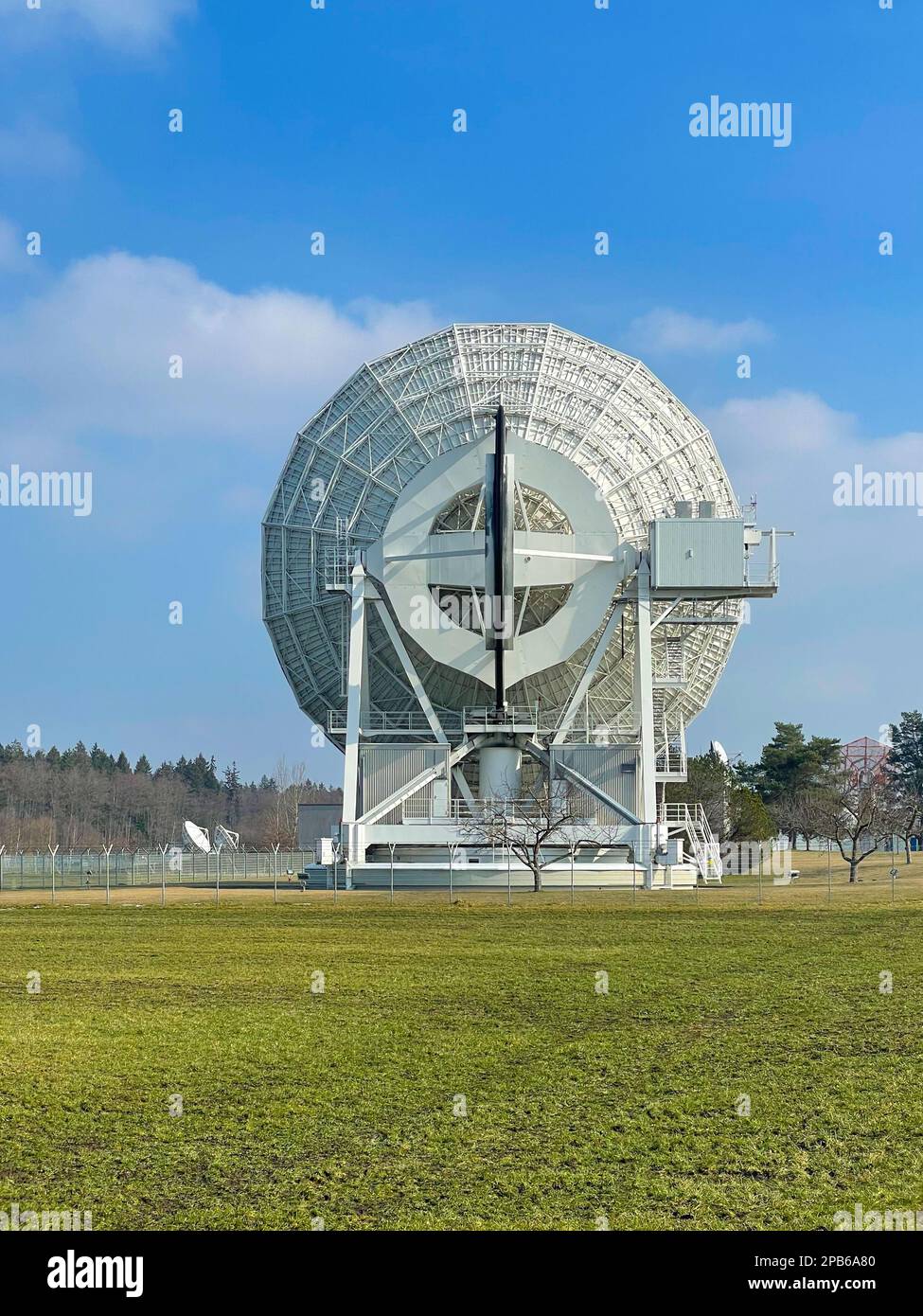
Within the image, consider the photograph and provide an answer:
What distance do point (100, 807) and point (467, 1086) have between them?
505 feet

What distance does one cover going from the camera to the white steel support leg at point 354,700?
5135 centimetres

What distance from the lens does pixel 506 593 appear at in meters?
47.8

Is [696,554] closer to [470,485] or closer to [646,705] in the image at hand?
[646,705]

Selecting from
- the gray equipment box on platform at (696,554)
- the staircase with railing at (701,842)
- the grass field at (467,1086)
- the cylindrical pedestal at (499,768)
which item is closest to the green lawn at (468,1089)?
the grass field at (467,1086)

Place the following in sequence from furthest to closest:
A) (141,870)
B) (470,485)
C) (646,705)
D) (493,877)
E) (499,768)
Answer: (141,870) < (499,768) < (470,485) < (646,705) < (493,877)

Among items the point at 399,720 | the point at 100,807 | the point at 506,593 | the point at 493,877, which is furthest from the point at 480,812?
the point at 100,807

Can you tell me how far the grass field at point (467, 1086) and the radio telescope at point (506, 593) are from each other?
2403 cm

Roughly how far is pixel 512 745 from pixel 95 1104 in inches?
1629

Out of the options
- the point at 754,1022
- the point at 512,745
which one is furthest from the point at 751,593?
the point at 754,1022

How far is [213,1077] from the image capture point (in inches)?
531

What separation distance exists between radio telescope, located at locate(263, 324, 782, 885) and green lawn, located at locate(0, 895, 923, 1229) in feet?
82.2

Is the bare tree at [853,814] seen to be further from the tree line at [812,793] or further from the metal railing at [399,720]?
the metal railing at [399,720]

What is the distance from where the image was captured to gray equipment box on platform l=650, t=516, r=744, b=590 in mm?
50719

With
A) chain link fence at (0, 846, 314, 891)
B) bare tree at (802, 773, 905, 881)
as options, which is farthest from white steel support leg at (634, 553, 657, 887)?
chain link fence at (0, 846, 314, 891)
